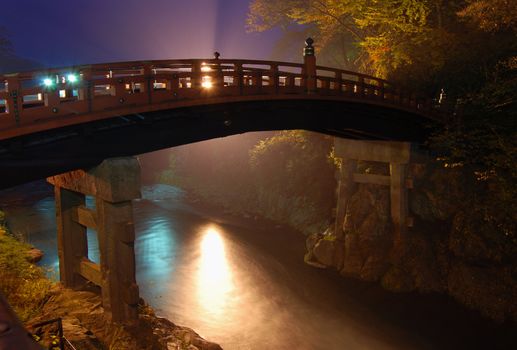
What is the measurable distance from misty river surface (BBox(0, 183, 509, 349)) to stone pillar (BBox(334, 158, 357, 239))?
218cm

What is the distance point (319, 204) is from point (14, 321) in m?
24.2

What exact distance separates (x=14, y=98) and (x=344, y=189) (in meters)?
15.3

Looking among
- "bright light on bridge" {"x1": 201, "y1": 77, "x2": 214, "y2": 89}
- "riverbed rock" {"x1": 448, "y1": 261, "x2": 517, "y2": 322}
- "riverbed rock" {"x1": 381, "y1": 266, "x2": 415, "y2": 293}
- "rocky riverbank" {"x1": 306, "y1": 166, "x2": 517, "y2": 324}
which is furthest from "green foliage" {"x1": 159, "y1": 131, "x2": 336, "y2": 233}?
"bright light on bridge" {"x1": 201, "y1": 77, "x2": 214, "y2": 89}

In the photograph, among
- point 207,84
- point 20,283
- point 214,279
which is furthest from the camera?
point 214,279

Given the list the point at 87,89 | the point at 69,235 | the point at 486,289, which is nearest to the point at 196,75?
the point at 87,89

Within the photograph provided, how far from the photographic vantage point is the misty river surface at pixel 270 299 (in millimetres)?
14781

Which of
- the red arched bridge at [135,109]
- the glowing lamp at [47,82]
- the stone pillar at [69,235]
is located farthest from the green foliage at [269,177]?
the glowing lamp at [47,82]

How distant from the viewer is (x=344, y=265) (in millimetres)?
19297

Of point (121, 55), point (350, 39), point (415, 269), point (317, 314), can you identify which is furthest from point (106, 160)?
point (121, 55)

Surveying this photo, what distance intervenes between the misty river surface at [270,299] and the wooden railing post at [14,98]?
399 inches

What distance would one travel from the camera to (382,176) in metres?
18.8

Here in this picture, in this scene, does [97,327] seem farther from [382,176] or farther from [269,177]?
[269,177]

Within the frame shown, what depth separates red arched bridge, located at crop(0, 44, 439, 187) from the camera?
781cm

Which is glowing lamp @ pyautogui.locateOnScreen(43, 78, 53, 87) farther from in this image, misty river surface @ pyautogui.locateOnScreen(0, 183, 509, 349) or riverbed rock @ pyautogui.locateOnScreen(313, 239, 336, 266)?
riverbed rock @ pyautogui.locateOnScreen(313, 239, 336, 266)
